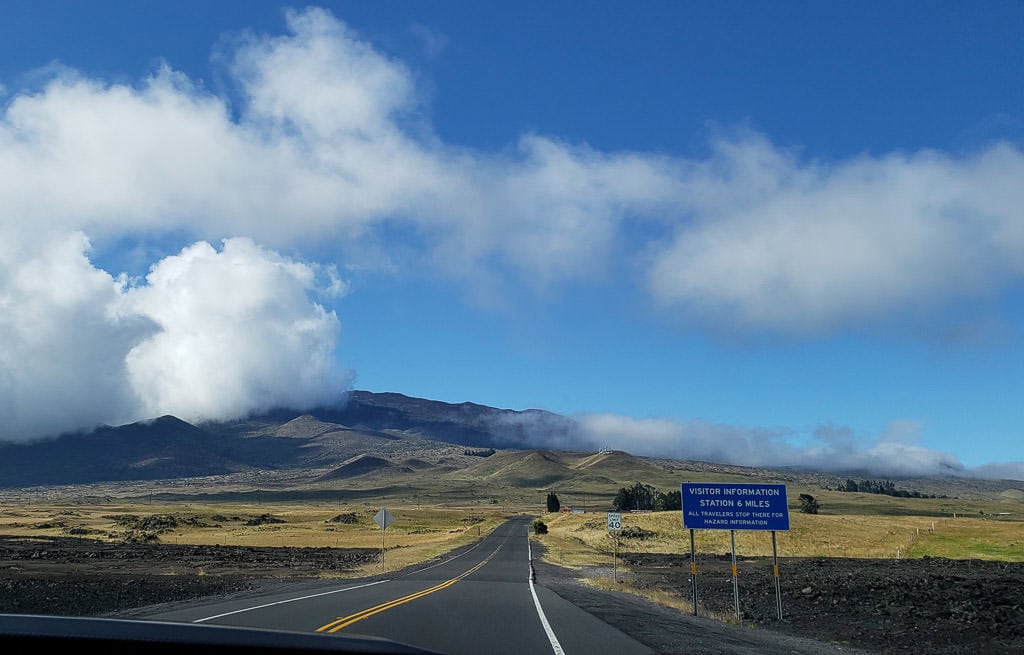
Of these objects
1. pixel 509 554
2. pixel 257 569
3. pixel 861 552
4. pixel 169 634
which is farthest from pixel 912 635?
pixel 861 552

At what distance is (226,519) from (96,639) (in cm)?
13560

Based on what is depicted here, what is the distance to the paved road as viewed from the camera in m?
14.9

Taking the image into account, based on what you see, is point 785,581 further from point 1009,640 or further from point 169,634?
point 169,634

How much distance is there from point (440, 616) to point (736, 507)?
14.2 metres

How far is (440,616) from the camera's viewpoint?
1889cm

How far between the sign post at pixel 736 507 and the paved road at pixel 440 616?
6.48 metres

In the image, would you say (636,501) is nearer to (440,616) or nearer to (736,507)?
(736,507)

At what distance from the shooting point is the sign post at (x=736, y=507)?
27938mm

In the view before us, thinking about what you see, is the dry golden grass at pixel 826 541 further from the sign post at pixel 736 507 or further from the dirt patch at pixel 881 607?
the sign post at pixel 736 507

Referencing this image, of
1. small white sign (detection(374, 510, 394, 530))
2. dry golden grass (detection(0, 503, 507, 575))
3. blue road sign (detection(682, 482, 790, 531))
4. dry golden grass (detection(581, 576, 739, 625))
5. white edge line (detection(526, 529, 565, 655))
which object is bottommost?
dry golden grass (detection(0, 503, 507, 575))

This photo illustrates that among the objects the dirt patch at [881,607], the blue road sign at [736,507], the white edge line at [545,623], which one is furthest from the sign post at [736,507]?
the white edge line at [545,623]

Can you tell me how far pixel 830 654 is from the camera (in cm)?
1784

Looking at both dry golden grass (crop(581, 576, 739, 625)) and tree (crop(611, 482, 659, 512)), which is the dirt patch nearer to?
dry golden grass (crop(581, 576, 739, 625))

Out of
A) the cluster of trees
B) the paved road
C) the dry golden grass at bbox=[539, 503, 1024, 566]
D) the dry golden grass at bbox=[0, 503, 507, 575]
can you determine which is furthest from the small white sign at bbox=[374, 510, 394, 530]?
the cluster of trees
